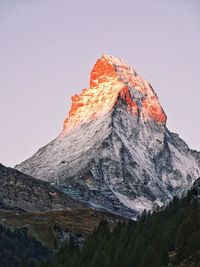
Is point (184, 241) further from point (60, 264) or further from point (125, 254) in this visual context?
point (60, 264)

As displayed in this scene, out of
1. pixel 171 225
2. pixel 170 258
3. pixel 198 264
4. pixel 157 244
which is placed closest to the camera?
pixel 198 264

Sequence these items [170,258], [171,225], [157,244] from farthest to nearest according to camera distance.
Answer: [171,225] < [157,244] < [170,258]

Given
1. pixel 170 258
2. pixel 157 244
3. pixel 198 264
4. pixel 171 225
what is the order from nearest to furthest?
pixel 198 264 < pixel 170 258 < pixel 157 244 < pixel 171 225

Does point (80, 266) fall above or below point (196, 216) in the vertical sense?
below

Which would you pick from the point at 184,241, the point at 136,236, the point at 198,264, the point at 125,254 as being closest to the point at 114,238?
the point at 136,236

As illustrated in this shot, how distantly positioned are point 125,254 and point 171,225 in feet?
54.9

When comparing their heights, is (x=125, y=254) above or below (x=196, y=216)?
below

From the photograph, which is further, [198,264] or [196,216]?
[196,216]

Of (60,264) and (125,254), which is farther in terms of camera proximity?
(60,264)

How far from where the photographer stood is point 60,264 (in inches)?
7795

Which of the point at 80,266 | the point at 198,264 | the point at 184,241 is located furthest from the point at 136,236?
the point at 198,264

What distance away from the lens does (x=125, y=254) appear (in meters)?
178

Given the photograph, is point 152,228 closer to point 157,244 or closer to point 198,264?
point 157,244

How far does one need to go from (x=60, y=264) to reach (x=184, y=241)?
→ 142 ft
